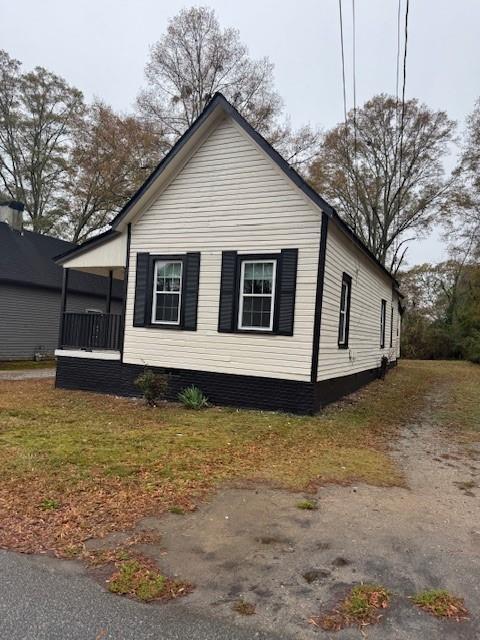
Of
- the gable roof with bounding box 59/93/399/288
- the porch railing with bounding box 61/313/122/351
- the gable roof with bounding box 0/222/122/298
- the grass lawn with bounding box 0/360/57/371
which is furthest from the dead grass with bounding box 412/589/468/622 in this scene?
the gable roof with bounding box 0/222/122/298

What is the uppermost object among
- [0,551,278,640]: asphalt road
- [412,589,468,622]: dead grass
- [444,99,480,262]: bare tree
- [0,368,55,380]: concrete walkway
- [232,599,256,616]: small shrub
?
[444,99,480,262]: bare tree

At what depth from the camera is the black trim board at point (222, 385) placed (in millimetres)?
9320

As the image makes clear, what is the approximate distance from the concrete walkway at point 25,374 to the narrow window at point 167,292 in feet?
19.7

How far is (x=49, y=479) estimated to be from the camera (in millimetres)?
5047

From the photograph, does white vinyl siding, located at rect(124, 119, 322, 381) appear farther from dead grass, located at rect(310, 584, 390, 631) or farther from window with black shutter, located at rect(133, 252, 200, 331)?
dead grass, located at rect(310, 584, 390, 631)

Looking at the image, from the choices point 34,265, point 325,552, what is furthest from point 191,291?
point 34,265

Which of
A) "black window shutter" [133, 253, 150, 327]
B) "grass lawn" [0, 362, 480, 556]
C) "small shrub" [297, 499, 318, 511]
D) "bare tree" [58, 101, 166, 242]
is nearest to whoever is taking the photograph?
"grass lawn" [0, 362, 480, 556]

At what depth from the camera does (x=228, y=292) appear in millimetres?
10047

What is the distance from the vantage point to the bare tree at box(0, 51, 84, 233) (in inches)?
1058

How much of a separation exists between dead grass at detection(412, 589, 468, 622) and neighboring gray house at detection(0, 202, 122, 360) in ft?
52.4

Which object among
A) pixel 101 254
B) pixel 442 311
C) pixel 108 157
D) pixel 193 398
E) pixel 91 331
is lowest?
pixel 193 398

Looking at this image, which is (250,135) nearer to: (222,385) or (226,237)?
(226,237)

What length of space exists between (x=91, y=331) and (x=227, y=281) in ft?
13.7

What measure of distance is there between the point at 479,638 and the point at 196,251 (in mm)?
8834
